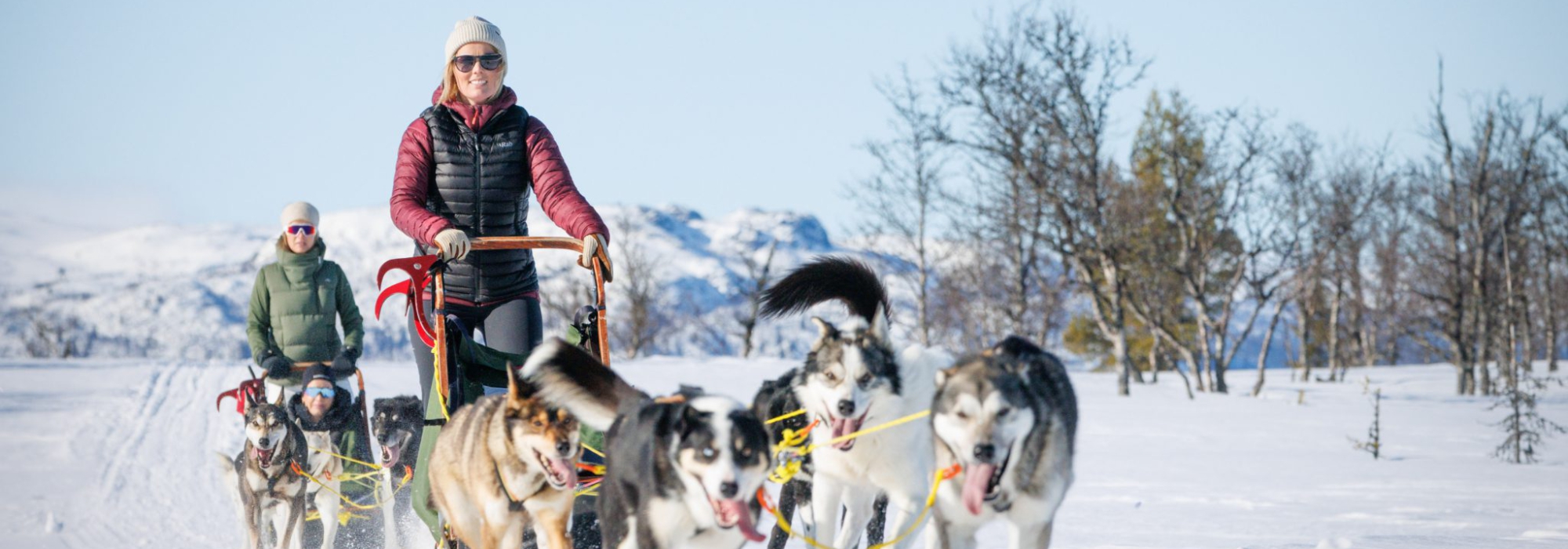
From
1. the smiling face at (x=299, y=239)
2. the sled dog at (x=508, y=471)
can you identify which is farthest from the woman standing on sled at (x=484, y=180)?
the smiling face at (x=299, y=239)

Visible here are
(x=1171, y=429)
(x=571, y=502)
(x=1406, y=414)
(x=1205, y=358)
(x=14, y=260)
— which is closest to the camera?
(x=571, y=502)

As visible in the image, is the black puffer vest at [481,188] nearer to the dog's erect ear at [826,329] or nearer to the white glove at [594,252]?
the white glove at [594,252]

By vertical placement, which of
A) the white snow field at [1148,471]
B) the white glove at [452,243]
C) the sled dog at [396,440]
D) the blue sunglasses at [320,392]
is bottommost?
the white snow field at [1148,471]

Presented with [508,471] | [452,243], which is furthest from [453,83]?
[508,471]

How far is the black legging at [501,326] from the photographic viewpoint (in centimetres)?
399

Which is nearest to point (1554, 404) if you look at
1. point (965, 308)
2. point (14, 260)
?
point (965, 308)

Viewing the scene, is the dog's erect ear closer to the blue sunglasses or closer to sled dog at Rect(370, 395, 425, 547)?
sled dog at Rect(370, 395, 425, 547)

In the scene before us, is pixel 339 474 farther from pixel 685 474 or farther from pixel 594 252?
pixel 685 474

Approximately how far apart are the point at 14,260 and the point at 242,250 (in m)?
27.4

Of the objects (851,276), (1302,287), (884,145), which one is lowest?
(851,276)

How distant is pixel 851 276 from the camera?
314cm

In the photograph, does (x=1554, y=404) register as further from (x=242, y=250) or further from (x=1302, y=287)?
(x=242, y=250)

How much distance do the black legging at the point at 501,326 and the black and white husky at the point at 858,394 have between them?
46.9 inches

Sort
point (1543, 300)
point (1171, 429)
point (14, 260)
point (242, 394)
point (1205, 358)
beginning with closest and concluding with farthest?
1. point (242, 394)
2. point (1171, 429)
3. point (1205, 358)
4. point (1543, 300)
5. point (14, 260)
